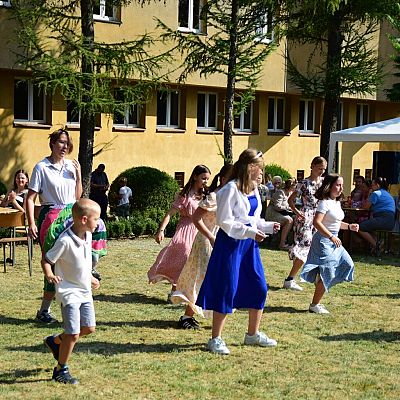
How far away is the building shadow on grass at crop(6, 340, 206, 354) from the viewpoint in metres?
8.19

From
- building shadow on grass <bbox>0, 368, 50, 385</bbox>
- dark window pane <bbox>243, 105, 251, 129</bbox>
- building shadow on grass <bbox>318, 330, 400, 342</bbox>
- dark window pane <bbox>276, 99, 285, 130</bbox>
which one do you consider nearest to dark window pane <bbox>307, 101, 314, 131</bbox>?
dark window pane <bbox>276, 99, 285, 130</bbox>

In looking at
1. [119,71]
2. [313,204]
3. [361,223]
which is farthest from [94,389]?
[119,71]

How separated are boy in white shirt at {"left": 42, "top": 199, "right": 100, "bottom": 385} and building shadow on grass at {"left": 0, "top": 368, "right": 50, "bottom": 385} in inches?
9.9

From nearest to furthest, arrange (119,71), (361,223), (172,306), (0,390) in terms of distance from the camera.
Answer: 1. (0,390)
2. (172,306)
3. (361,223)
4. (119,71)

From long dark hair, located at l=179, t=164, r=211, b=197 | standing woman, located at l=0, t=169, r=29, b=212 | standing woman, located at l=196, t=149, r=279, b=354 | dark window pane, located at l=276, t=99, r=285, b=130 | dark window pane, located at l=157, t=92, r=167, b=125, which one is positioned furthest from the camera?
dark window pane, located at l=276, t=99, r=285, b=130

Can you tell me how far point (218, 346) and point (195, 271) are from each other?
4.41 feet

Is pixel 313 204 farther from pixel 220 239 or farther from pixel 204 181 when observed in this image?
pixel 220 239

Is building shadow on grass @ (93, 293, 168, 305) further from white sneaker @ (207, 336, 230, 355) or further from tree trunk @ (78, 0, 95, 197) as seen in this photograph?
tree trunk @ (78, 0, 95, 197)

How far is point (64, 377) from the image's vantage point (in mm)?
7023

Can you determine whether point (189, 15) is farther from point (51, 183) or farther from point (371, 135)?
point (51, 183)

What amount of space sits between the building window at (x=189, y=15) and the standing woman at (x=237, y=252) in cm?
1901

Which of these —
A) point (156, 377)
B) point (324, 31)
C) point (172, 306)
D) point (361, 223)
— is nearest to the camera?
point (156, 377)

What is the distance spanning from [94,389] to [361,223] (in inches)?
465

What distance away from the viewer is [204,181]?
32.6 ft
